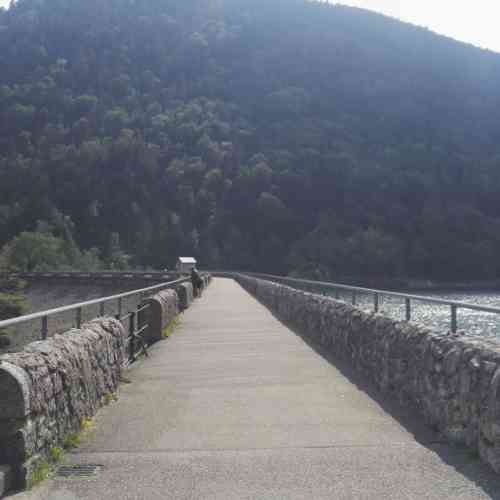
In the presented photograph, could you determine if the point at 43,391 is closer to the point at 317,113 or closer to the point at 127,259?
the point at 127,259

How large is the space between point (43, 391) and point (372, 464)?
8.94ft

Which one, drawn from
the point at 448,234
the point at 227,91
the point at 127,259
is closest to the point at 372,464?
the point at 127,259

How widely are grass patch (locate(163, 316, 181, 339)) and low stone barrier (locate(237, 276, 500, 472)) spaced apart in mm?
5222

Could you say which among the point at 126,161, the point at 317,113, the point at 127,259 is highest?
the point at 317,113

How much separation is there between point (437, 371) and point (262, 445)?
1.76 m

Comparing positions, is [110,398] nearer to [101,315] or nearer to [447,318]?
[101,315]

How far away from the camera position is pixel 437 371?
20.0ft

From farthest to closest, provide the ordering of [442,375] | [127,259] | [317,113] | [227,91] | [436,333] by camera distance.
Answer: [227,91]
[317,113]
[127,259]
[436,333]
[442,375]

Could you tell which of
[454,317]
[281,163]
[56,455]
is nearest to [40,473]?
[56,455]

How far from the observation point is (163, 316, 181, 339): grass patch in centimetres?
1475

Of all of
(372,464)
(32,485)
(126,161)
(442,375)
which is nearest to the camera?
(32,485)

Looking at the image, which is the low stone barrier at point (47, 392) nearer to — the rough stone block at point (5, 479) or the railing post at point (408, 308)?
the rough stone block at point (5, 479)

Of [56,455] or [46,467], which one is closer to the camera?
[46,467]

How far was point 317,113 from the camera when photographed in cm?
17688
